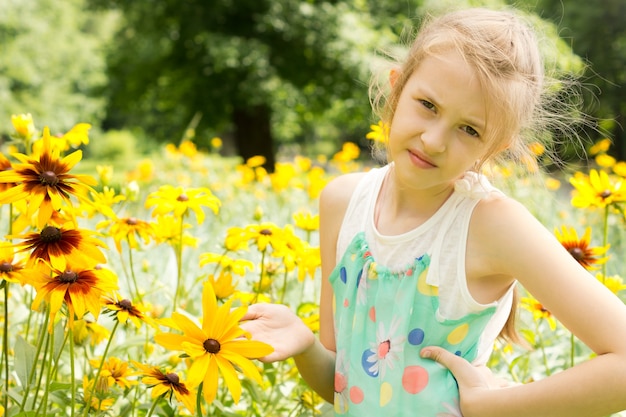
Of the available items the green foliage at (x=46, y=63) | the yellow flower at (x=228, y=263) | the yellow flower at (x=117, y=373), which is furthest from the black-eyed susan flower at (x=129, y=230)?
the green foliage at (x=46, y=63)

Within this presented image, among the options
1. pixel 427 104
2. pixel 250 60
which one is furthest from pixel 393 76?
pixel 250 60

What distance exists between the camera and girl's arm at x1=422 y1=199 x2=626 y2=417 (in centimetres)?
91

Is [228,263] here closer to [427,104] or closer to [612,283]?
[427,104]

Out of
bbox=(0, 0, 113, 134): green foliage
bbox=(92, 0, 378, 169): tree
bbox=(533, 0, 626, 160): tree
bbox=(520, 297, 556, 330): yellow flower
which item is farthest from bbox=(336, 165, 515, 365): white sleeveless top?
bbox=(533, 0, 626, 160): tree

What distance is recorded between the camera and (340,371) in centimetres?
116

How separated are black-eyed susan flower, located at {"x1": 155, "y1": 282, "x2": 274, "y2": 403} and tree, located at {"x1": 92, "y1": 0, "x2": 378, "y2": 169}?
6535 mm

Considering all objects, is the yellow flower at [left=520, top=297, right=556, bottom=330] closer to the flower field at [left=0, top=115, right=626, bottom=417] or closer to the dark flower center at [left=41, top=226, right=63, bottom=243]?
the flower field at [left=0, top=115, right=626, bottom=417]

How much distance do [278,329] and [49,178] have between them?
1.19 ft

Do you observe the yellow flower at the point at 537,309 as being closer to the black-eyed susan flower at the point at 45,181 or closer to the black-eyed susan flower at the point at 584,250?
the black-eyed susan flower at the point at 584,250

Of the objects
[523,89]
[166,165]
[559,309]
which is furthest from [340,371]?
[166,165]

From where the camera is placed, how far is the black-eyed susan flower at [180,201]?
140cm

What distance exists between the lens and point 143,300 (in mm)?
1702

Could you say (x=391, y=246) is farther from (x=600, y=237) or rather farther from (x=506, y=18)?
(x=600, y=237)

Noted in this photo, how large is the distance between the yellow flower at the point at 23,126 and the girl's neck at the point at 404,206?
2.10ft
